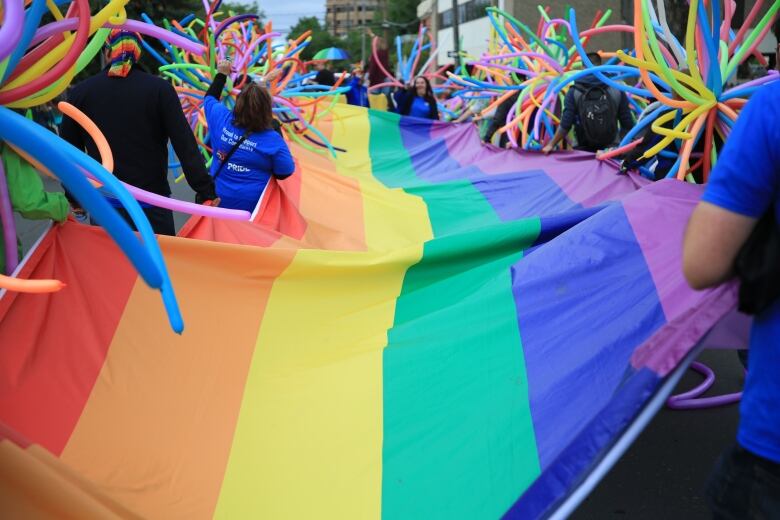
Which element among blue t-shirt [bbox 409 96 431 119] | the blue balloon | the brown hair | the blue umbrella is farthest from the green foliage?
the blue balloon

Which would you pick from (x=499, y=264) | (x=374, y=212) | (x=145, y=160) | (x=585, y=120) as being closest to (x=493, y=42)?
(x=585, y=120)

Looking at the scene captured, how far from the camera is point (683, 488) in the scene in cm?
377

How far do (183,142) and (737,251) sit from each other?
355cm

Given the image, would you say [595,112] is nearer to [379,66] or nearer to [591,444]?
[591,444]

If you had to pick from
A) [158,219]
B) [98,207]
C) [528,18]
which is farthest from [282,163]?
[528,18]

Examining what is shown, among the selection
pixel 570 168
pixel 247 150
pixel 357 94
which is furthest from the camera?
pixel 357 94

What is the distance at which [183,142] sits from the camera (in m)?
4.68

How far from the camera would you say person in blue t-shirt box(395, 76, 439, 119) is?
496 inches

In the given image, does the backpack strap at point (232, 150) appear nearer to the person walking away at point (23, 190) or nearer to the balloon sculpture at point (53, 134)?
the balloon sculpture at point (53, 134)

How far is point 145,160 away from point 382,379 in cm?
233

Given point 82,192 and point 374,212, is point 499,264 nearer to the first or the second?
point 82,192

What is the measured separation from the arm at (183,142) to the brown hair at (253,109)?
0.48 metres

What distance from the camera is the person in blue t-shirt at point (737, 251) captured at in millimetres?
1596

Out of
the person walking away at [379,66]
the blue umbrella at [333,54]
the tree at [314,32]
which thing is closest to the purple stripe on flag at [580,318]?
the person walking away at [379,66]
